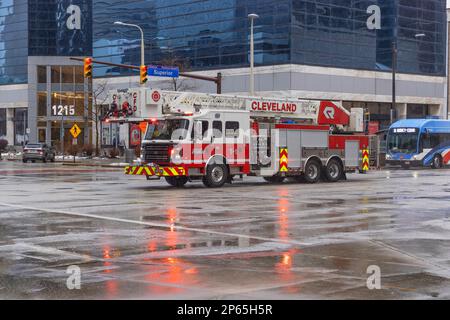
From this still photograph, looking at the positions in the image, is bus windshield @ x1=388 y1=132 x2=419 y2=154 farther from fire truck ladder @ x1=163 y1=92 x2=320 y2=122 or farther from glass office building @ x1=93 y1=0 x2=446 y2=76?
fire truck ladder @ x1=163 y1=92 x2=320 y2=122

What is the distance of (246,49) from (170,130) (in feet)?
144

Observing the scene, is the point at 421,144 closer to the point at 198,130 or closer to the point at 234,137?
the point at 234,137

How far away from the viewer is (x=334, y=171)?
1171 inches

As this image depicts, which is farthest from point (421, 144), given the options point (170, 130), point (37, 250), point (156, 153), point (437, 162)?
Result: point (37, 250)

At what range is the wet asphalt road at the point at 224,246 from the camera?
8195 millimetres

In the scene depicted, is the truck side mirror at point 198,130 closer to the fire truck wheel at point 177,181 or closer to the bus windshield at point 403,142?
the fire truck wheel at point 177,181

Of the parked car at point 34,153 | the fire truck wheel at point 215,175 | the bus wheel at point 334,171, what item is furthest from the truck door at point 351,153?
the parked car at point 34,153

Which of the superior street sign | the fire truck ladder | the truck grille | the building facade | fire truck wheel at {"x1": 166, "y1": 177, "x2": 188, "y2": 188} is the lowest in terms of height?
fire truck wheel at {"x1": 166, "y1": 177, "x2": 188, "y2": 188}

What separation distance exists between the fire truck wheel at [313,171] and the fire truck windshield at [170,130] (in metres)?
5.96

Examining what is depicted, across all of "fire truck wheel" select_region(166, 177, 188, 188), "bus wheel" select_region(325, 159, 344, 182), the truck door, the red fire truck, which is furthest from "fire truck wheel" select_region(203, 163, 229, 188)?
the truck door

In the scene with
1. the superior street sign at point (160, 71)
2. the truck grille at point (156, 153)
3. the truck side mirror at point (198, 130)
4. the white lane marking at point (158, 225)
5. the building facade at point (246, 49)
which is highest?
the building facade at point (246, 49)

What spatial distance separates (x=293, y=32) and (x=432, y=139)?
22.1 m

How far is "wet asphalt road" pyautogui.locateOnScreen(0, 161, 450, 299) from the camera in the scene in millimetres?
8195

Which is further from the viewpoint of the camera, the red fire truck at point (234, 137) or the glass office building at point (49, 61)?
the glass office building at point (49, 61)
